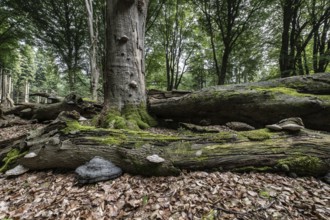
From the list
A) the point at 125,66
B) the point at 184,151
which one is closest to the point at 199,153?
the point at 184,151

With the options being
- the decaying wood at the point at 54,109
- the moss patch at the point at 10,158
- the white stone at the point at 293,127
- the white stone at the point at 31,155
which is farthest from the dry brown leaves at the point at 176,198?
the decaying wood at the point at 54,109

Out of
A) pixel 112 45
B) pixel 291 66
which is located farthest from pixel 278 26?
pixel 112 45

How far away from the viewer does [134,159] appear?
2.66 m

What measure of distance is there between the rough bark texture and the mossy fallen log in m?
1.86

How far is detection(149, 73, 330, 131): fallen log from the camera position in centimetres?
377

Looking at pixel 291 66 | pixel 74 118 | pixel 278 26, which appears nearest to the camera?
pixel 74 118

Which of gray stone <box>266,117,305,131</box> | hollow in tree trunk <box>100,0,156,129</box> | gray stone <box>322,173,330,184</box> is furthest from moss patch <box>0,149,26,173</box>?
gray stone <box>322,173,330,184</box>

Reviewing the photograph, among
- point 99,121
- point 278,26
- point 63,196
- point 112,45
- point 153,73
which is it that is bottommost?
point 63,196

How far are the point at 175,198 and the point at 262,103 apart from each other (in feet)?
10.4

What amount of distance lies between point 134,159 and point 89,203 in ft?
2.63

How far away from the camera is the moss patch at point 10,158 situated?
3078mm

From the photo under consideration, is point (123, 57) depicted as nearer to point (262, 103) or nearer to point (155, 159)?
point (155, 159)

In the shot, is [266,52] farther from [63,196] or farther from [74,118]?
[63,196]

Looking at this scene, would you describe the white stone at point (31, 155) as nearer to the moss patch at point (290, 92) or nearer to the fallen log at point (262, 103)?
the fallen log at point (262, 103)
